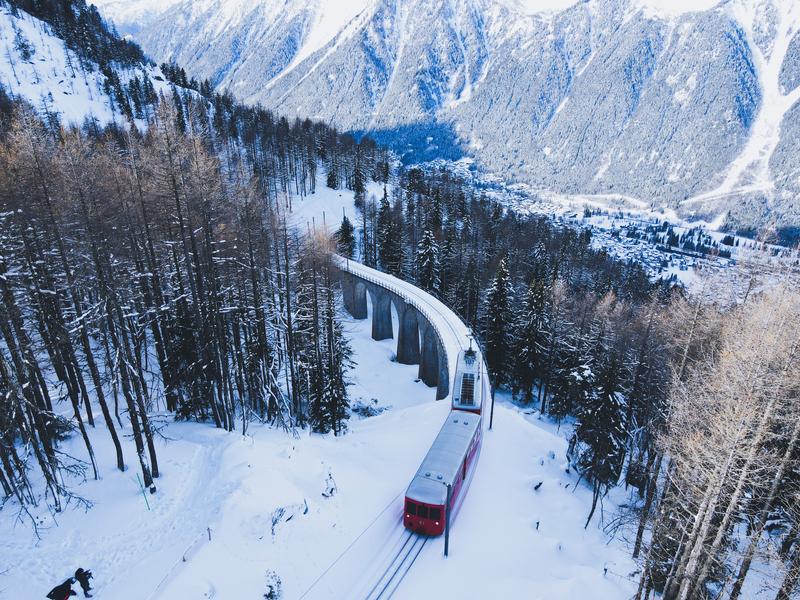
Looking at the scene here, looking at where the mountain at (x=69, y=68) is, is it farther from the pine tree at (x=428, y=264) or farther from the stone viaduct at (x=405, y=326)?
the pine tree at (x=428, y=264)

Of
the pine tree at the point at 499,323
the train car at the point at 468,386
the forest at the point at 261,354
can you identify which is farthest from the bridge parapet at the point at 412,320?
the forest at the point at 261,354

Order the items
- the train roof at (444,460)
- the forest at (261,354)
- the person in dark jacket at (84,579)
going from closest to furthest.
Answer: the person in dark jacket at (84,579), the forest at (261,354), the train roof at (444,460)

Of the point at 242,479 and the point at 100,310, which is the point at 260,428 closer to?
the point at 242,479

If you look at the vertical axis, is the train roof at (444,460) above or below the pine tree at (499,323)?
above

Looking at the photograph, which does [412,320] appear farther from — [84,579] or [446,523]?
[84,579]

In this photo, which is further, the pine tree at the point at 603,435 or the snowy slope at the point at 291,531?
the pine tree at the point at 603,435

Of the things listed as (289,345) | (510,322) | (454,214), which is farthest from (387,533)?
(454,214)
